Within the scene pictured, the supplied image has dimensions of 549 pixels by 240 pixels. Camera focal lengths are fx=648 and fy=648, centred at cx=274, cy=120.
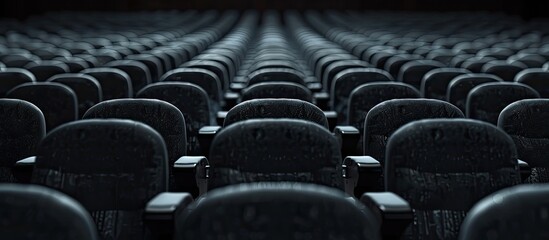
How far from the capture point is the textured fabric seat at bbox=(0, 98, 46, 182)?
98.5 inches

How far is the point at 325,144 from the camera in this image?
Result: 6.29 feet

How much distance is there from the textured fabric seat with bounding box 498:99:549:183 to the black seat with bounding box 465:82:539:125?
57 centimetres

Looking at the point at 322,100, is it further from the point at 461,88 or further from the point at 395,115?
the point at 395,115

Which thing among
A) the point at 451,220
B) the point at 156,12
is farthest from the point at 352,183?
the point at 156,12

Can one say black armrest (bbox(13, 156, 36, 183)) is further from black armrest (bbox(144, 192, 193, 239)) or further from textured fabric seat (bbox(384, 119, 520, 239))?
textured fabric seat (bbox(384, 119, 520, 239))

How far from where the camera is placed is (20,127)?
2.53 metres

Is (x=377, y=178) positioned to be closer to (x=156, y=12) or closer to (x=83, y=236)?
(x=83, y=236)

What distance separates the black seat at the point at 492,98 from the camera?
10.3ft

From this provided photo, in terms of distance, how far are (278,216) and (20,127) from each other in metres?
1.62

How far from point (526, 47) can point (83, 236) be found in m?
6.93

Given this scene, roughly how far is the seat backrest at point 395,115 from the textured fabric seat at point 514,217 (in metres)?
1.23

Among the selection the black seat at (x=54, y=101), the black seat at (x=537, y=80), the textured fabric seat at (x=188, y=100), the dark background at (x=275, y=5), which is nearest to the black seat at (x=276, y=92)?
the textured fabric seat at (x=188, y=100)

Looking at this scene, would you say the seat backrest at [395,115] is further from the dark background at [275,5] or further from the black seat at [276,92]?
the dark background at [275,5]

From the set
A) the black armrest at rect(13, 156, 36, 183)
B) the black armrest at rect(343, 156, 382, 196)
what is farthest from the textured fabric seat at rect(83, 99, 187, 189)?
the black armrest at rect(343, 156, 382, 196)
